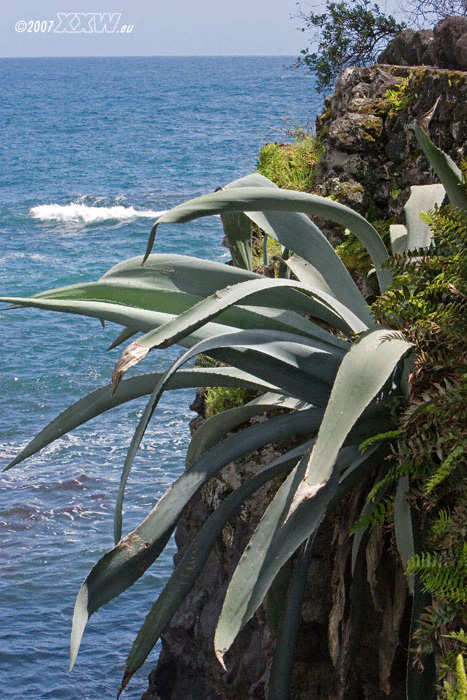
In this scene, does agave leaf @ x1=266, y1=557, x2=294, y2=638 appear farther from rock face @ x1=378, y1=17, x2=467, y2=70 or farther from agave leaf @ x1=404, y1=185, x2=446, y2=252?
rock face @ x1=378, y1=17, x2=467, y2=70

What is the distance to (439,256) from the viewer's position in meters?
2.68

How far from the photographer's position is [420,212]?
10.1 ft

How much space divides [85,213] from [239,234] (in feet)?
77.2

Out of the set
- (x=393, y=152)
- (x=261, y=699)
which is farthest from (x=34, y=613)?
(x=393, y=152)

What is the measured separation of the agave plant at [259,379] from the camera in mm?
2238

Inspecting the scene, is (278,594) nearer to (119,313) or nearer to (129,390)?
(129,390)

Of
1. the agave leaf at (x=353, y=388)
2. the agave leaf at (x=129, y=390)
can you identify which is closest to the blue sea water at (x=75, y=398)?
the agave leaf at (x=129, y=390)

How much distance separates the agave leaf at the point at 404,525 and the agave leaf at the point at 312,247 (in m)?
0.73

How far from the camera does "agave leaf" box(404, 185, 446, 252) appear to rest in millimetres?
3100

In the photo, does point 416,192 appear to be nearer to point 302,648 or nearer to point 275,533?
point 275,533

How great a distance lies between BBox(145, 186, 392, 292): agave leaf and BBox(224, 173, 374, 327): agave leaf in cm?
5

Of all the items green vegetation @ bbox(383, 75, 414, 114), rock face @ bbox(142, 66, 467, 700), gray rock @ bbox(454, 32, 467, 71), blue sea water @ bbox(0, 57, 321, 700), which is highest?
gray rock @ bbox(454, 32, 467, 71)

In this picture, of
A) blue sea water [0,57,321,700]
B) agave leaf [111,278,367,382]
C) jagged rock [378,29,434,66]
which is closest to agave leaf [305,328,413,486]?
agave leaf [111,278,367,382]

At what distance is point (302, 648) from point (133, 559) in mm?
1182
